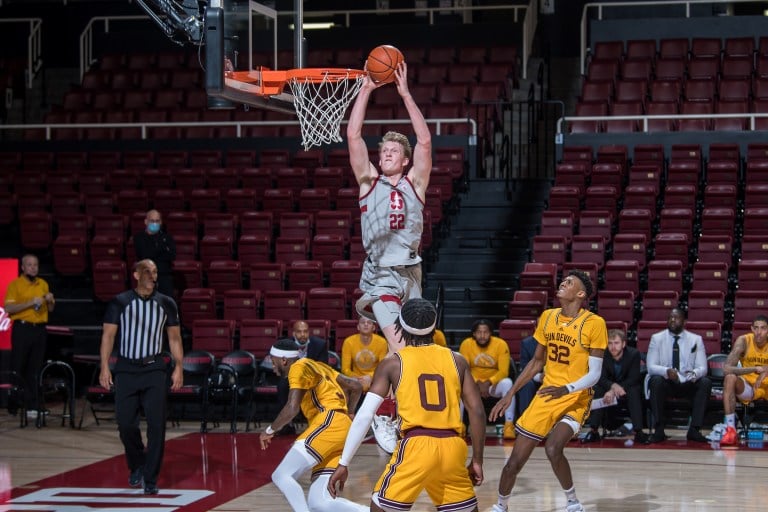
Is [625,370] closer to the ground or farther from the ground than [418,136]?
closer to the ground

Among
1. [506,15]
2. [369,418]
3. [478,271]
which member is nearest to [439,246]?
[478,271]

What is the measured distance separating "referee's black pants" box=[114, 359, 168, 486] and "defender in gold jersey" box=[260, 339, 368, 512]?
1662 mm

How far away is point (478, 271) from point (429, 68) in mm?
5440

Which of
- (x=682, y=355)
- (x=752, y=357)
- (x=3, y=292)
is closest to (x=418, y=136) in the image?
(x=682, y=355)

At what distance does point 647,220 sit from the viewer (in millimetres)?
16312

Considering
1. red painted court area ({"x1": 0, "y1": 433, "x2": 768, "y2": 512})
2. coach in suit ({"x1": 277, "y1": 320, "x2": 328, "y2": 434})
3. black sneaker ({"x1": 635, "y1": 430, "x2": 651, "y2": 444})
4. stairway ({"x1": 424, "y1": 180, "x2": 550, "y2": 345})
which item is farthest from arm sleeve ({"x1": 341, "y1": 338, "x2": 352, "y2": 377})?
black sneaker ({"x1": 635, "y1": 430, "x2": 651, "y2": 444})

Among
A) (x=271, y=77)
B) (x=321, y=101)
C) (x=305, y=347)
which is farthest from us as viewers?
(x=305, y=347)

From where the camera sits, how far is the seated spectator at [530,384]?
13.3 metres

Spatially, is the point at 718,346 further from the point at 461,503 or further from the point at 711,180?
the point at 461,503

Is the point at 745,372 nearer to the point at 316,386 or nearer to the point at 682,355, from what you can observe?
the point at 682,355

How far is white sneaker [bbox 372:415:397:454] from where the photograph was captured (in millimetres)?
7879

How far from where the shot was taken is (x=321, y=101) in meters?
10.8

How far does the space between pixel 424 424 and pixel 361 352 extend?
7451 mm

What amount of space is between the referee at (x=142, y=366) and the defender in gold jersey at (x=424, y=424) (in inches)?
145
